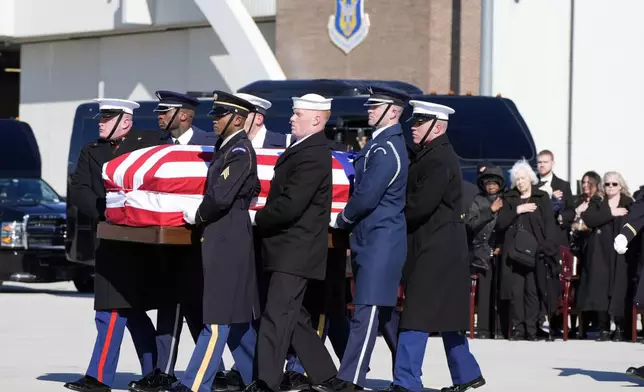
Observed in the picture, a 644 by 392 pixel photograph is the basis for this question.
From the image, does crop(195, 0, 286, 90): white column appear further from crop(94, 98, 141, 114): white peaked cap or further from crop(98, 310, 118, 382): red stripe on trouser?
crop(98, 310, 118, 382): red stripe on trouser

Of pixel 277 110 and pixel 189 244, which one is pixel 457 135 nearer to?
pixel 277 110

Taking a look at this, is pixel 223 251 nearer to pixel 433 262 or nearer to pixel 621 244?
pixel 433 262

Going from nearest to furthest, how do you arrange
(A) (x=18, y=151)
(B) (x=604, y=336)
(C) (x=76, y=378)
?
1. (C) (x=76, y=378)
2. (B) (x=604, y=336)
3. (A) (x=18, y=151)

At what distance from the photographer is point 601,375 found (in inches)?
543

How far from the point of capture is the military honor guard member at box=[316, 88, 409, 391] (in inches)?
444

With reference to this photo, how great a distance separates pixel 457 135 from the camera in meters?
22.2

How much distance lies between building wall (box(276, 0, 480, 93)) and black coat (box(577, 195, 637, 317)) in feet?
39.4

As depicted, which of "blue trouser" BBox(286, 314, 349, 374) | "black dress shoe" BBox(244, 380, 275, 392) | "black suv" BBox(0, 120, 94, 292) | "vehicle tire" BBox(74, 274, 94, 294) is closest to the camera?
"black dress shoe" BBox(244, 380, 275, 392)

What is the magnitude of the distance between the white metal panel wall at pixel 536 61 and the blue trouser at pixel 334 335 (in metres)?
17.0

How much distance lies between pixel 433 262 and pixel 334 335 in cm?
129

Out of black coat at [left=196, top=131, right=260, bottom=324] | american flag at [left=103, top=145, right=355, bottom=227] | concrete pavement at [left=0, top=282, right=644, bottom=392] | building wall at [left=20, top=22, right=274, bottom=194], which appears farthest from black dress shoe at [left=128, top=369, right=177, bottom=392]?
building wall at [left=20, top=22, right=274, bottom=194]

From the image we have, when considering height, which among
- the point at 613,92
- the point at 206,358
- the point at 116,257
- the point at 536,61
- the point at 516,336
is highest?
the point at 536,61

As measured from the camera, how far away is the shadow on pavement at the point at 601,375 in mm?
13406

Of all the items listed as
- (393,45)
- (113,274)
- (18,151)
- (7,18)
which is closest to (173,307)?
(113,274)
